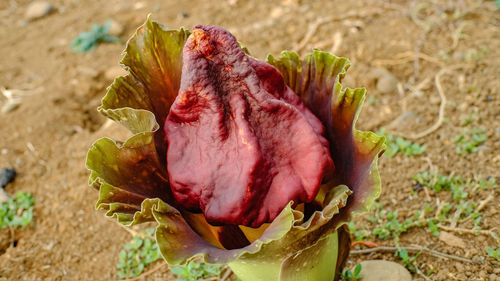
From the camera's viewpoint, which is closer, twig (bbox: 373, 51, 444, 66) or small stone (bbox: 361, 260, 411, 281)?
small stone (bbox: 361, 260, 411, 281)

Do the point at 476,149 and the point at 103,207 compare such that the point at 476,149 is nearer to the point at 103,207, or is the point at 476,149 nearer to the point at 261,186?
the point at 261,186

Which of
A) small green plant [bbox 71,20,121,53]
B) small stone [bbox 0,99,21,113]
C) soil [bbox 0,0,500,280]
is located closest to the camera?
soil [bbox 0,0,500,280]

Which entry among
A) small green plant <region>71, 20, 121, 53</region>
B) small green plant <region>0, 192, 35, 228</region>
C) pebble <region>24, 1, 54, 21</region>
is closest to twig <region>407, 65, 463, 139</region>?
small green plant <region>0, 192, 35, 228</region>

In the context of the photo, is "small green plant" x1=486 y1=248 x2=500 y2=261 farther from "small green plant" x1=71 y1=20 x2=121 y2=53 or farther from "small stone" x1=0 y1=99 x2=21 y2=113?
"small green plant" x1=71 y1=20 x2=121 y2=53

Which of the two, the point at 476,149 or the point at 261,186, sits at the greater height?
the point at 261,186

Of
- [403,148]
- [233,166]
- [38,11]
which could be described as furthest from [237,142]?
[38,11]

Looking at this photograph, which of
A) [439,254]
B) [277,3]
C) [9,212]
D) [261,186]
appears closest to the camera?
[261,186]

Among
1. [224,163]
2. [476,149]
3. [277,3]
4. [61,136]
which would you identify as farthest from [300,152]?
[277,3]

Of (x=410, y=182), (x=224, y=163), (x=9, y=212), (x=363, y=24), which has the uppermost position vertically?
(x=224, y=163)
